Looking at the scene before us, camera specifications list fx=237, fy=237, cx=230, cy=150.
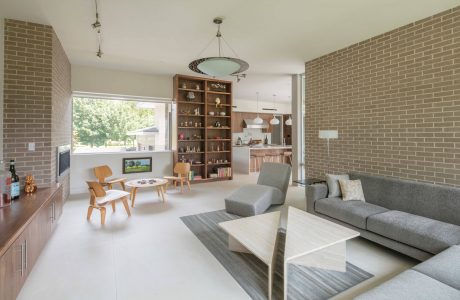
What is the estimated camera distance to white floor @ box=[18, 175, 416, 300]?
2.05 m

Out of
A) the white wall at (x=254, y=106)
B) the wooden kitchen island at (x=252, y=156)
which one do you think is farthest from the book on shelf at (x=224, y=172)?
the white wall at (x=254, y=106)

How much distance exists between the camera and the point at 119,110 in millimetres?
6105

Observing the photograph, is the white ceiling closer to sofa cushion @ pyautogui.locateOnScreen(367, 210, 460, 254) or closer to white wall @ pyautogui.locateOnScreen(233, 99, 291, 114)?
sofa cushion @ pyautogui.locateOnScreen(367, 210, 460, 254)

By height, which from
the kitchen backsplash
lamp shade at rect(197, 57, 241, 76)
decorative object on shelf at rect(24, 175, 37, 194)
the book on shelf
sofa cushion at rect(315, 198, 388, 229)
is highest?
lamp shade at rect(197, 57, 241, 76)

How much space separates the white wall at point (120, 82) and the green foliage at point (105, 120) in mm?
338

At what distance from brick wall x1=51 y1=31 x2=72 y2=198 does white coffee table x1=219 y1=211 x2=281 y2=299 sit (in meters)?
3.14

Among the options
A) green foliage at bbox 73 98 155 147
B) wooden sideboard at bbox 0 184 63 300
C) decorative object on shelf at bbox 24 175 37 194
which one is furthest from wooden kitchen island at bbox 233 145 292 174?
decorative object on shelf at bbox 24 175 37 194

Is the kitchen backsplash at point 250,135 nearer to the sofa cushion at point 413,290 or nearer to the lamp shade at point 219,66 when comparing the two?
the lamp shade at point 219,66

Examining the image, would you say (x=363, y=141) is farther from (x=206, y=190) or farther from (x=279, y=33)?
(x=206, y=190)

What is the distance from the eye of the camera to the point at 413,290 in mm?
1492

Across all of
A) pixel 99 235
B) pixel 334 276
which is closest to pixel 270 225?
pixel 334 276

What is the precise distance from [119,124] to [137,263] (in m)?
4.48

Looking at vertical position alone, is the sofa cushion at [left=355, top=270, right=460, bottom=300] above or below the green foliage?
below

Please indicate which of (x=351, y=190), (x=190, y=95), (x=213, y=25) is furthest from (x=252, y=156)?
(x=213, y=25)
